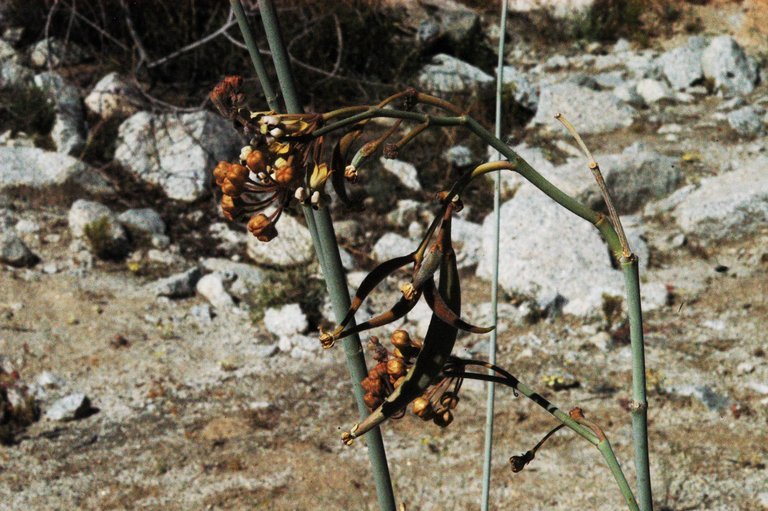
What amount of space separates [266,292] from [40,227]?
1.22 m

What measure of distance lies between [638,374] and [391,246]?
3.56 meters

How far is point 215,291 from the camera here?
13.0ft

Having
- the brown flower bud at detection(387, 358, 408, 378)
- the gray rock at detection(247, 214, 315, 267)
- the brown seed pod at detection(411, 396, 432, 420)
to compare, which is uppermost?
the brown flower bud at detection(387, 358, 408, 378)

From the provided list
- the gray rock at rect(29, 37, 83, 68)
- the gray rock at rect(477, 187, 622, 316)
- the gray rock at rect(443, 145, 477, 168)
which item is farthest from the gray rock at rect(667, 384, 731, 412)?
the gray rock at rect(29, 37, 83, 68)

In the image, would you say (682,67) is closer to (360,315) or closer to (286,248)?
(286,248)

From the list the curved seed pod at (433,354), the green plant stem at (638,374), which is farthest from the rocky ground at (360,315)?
the curved seed pod at (433,354)

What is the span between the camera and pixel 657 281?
A: 12.9 feet

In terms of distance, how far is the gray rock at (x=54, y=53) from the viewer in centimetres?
539

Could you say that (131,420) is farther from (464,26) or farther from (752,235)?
(464,26)

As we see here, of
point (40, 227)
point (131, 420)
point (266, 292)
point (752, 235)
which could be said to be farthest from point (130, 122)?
point (752, 235)

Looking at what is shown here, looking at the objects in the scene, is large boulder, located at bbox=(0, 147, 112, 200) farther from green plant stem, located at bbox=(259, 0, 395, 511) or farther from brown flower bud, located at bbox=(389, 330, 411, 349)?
brown flower bud, located at bbox=(389, 330, 411, 349)

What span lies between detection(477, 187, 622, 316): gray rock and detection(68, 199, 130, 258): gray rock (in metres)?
1.66

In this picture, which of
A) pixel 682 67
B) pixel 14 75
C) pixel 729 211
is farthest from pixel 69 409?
pixel 682 67

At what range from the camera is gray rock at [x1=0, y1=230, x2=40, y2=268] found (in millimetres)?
3953
